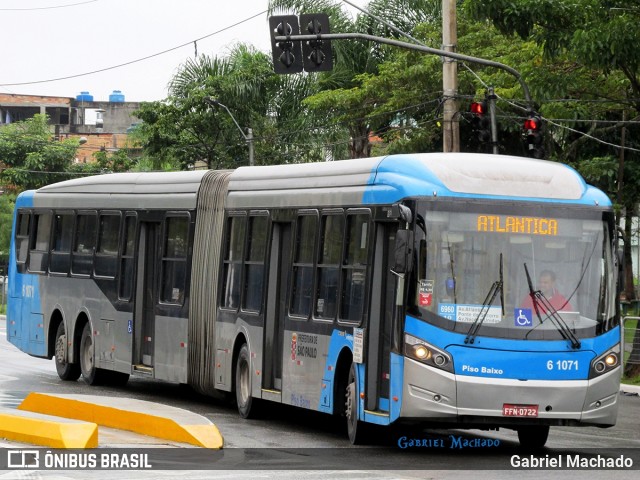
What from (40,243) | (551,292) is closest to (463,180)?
(551,292)

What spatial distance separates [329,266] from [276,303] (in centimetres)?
168

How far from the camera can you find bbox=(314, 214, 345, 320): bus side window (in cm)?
1662

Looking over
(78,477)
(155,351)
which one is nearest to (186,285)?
(155,351)

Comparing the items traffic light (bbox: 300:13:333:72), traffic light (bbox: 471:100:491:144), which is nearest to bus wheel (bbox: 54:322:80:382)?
traffic light (bbox: 300:13:333:72)

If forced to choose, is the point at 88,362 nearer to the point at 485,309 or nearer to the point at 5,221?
the point at 485,309

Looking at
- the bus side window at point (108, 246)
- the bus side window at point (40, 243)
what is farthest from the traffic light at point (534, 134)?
the bus side window at point (40, 243)

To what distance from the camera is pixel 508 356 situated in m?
14.6

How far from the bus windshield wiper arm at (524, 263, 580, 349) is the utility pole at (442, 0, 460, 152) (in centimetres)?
1182

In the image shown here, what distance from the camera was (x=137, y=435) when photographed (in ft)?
51.9

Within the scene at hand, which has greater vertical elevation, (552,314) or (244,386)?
(552,314)

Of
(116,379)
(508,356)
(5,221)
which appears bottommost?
(5,221)

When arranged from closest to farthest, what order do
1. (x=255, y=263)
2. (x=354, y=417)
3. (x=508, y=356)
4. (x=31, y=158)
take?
(x=508, y=356)
(x=354, y=417)
(x=255, y=263)
(x=31, y=158)

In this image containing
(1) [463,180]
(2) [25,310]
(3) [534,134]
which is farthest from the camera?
(2) [25,310]

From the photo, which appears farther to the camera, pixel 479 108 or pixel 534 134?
pixel 479 108
